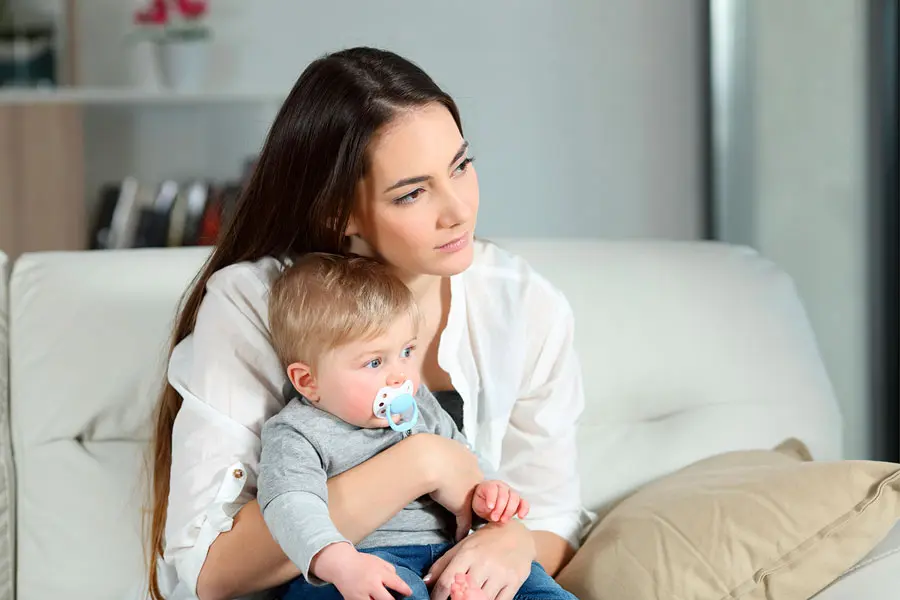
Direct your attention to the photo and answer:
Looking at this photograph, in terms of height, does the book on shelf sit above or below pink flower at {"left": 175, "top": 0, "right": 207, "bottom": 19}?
below

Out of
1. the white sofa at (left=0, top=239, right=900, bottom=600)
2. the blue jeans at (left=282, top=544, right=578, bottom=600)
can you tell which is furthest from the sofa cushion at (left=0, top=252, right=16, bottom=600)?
the blue jeans at (left=282, top=544, right=578, bottom=600)

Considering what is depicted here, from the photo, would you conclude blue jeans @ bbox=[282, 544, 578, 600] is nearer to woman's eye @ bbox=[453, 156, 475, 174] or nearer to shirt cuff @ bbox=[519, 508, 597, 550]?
shirt cuff @ bbox=[519, 508, 597, 550]

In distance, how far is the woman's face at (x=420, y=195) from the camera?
1344 millimetres

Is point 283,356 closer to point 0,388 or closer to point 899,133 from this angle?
point 0,388

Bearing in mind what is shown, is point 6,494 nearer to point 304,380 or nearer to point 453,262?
point 304,380

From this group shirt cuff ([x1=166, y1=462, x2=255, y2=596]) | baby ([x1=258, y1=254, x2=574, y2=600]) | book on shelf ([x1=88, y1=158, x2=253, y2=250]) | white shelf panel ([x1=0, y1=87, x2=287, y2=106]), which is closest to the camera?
baby ([x1=258, y1=254, x2=574, y2=600])

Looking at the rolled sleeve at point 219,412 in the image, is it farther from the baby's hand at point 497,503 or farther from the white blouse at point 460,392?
the baby's hand at point 497,503

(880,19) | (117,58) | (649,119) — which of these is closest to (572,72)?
(649,119)

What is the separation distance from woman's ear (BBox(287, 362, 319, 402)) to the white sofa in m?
0.49

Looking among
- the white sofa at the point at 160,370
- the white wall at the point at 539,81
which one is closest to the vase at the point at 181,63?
the white wall at the point at 539,81

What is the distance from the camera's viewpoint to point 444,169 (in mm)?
1350

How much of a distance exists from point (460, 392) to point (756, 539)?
0.43 m

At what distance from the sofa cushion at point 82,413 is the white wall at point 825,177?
1.68 metres

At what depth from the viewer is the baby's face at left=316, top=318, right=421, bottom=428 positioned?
124 cm
